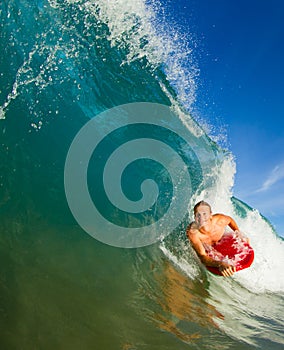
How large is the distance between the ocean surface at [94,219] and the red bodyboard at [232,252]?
0.55 meters

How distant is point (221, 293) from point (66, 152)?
377 cm

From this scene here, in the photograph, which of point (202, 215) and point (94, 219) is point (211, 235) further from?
point (94, 219)

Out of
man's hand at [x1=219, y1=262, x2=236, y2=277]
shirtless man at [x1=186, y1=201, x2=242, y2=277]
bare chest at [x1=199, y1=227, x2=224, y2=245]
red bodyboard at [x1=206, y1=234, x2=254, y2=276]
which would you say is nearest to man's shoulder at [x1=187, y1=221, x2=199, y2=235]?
shirtless man at [x1=186, y1=201, x2=242, y2=277]

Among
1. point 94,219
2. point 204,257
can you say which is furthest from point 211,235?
point 94,219

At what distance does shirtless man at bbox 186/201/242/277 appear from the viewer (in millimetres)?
5070

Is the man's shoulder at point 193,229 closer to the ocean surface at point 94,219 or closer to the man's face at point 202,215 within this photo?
the man's face at point 202,215

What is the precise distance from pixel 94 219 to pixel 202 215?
189 centimetres

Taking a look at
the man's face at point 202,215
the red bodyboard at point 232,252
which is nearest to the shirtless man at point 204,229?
the man's face at point 202,215

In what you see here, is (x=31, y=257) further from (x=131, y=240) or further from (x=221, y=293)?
(x=221, y=293)

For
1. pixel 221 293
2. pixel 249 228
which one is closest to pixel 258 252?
pixel 249 228

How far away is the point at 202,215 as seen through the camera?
5137mm

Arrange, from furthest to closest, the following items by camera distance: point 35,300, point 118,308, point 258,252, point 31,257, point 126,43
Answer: point 258,252 → point 126,43 → point 31,257 → point 118,308 → point 35,300

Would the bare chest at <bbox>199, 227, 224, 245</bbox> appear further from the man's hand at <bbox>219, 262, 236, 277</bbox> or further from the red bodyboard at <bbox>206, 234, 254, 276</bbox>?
the man's hand at <bbox>219, 262, 236, 277</bbox>

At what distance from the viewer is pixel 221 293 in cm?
511
